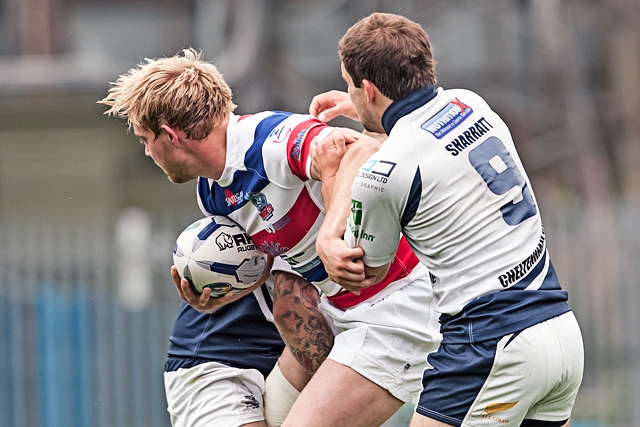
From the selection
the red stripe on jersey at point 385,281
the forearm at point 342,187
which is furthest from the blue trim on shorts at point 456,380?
the red stripe on jersey at point 385,281

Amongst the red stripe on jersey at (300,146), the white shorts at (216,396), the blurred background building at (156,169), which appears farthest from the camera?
the blurred background building at (156,169)

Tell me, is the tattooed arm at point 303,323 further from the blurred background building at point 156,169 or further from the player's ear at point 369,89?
the blurred background building at point 156,169

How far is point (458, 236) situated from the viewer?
13.6 ft

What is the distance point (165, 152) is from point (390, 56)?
4.19 ft

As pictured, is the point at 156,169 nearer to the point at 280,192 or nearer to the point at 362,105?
the point at 280,192

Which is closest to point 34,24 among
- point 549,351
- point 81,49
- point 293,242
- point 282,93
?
point 81,49

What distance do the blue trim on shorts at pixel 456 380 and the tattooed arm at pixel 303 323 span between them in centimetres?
96

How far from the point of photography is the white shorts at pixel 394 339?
480 cm

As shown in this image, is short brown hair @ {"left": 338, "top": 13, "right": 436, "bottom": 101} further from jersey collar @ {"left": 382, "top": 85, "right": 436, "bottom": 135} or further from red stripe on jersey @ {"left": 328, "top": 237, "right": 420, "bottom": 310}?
red stripe on jersey @ {"left": 328, "top": 237, "right": 420, "bottom": 310}

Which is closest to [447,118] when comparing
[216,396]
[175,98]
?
[175,98]

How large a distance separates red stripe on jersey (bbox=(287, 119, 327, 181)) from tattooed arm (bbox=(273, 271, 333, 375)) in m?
0.71

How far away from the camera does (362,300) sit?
4941 mm

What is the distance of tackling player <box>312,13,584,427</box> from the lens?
4.09 meters

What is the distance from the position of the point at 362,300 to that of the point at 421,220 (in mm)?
903
